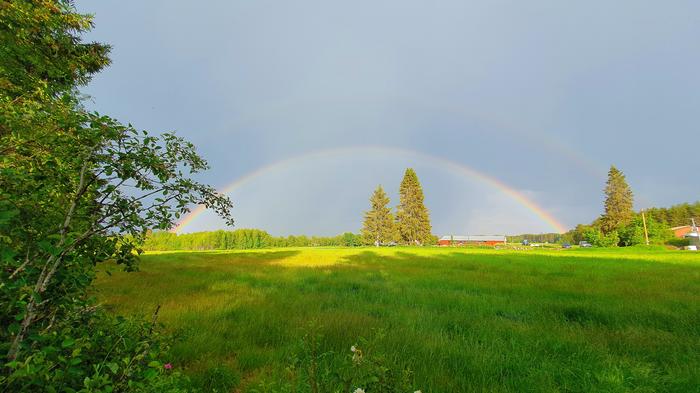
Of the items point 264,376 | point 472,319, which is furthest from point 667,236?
point 264,376

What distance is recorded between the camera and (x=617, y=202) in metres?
59.2

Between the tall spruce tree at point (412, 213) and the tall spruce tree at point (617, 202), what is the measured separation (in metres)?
36.2

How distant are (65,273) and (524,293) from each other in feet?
28.1

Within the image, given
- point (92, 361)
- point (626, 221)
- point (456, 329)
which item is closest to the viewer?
point (92, 361)

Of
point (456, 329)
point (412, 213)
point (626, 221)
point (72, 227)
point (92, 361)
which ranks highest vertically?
point (412, 213)

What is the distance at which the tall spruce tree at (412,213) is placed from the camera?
205ft

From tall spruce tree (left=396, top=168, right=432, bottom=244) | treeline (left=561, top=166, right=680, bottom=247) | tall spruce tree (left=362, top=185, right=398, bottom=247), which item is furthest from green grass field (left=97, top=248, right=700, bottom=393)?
tall spruce tree (left=362, top=185, right=398, bottom=247)

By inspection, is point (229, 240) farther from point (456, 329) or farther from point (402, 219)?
point (456, 329)

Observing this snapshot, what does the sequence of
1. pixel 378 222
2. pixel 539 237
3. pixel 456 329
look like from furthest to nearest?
pixel 539 237 < pixel 378 222 < pixel 456 329

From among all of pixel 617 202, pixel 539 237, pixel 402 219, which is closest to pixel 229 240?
pixel 402 219

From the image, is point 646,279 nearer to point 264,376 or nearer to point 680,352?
point 680,352

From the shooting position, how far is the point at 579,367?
330 cm

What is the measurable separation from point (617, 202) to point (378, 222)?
48710mm

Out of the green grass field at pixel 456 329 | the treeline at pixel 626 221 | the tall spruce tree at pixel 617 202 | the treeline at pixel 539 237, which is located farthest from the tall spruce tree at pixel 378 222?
the treeline at pixel 539 237
